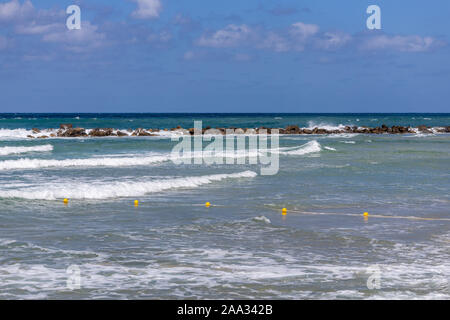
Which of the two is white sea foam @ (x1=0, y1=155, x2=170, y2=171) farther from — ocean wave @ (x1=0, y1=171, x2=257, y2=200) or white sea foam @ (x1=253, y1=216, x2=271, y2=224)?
white sea foam @ (x1=253, y1=216, x2=271, y2=224)

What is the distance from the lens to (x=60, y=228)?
10.6m

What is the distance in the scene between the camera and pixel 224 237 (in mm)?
10000

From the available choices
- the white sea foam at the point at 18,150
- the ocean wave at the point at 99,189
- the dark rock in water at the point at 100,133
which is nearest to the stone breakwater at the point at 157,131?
the dark rock in water at the point at 100,133

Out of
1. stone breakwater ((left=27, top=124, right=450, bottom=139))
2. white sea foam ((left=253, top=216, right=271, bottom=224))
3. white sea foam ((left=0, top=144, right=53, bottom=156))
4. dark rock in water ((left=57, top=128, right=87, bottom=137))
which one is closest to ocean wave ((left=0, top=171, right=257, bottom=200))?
white sea foam ((left=253, top=216, right=271, bottom=224))

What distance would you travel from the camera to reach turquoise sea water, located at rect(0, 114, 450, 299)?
7.12m

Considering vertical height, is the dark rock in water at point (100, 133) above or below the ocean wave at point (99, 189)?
above

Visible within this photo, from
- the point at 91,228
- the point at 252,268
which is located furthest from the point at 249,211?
the point at 252,268

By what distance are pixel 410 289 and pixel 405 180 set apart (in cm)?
1259

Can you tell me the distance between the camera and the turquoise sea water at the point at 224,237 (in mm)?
7125

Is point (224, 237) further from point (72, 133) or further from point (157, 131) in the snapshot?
point (157, 131)

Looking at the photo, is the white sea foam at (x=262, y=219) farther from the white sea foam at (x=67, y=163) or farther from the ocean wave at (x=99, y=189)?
the white sea foam at (x=67, y=163)

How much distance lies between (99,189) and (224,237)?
6.23 meters

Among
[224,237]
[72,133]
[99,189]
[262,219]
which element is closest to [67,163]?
[99,189]

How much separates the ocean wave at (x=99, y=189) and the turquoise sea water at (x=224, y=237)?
0.16 feet
